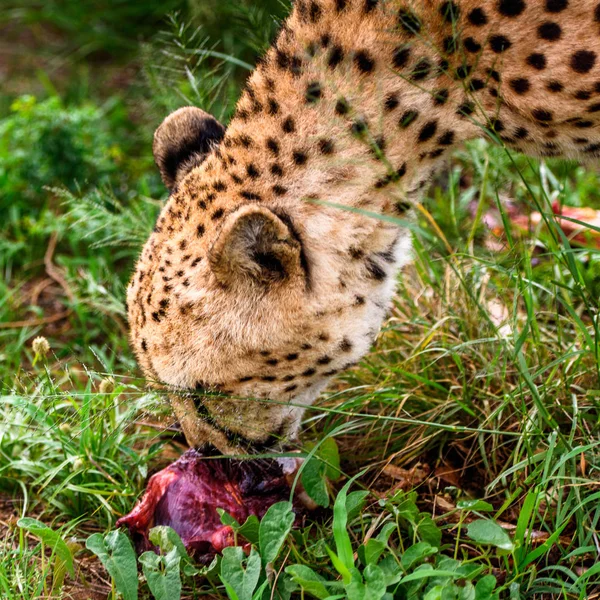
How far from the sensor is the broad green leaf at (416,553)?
2.57 metres

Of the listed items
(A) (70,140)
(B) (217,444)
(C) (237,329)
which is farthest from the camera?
(A) (70,140)

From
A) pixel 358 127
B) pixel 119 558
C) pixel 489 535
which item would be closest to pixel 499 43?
pixel 358 127

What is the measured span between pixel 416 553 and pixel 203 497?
30.3 inches

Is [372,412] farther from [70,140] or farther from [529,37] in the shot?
[70,140]

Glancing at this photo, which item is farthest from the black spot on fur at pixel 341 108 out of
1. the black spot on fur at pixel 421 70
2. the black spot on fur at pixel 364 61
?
the black spot on fur at pixel 421 70

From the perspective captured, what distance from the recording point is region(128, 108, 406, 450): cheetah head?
2668 millimetres

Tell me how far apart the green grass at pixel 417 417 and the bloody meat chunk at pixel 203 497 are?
14 cm

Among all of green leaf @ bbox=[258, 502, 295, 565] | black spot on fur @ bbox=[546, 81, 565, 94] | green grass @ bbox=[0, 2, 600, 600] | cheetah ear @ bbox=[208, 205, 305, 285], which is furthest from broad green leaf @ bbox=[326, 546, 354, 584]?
black spot on fur @ bbox=[546, 81, 565, 94]

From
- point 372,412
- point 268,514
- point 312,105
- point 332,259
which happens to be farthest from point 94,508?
point 312,105

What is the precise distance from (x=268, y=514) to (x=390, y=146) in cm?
120

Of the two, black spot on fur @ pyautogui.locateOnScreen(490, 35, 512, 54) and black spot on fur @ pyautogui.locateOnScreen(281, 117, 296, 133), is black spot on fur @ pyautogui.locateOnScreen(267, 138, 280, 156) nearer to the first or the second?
black spot on fur @ pyautogui.locateOnScreen(281, 117, 296, 133)

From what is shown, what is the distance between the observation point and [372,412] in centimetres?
346

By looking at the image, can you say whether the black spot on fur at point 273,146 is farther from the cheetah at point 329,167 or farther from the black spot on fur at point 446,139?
the black spot on fur at point 446,139

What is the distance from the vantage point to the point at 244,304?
269 centimetres
